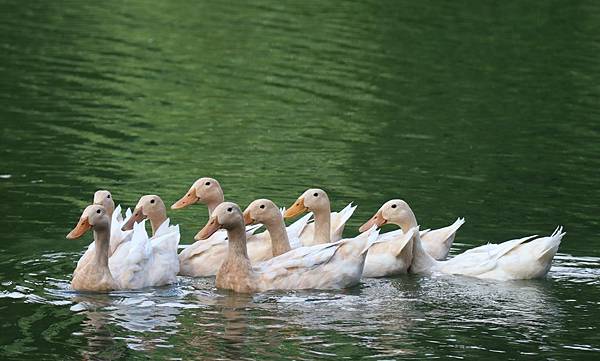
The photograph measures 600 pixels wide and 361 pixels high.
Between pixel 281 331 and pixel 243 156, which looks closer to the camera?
pixel 281 331

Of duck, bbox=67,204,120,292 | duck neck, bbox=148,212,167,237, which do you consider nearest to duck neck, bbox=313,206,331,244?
duck neck, bbox=148,212,167,237

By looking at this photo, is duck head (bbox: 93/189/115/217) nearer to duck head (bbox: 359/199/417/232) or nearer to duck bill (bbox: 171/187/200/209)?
duck bill (bbox: 171/187/200/209)

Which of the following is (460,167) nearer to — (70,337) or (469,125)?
(469,125)

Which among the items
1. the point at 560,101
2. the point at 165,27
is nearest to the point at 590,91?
the point at 560,101

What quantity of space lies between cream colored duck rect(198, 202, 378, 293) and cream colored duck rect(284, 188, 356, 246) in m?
1.00

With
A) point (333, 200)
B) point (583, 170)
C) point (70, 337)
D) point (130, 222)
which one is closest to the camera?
point (70, 337)

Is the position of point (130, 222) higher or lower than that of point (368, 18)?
lower

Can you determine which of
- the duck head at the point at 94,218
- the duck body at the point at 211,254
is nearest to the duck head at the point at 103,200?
the duck body at the point at 211,254

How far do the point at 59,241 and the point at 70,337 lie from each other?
3.90 meters

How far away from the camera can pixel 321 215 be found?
16.6 meters

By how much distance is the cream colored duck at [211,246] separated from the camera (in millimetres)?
16156

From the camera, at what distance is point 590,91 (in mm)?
28469

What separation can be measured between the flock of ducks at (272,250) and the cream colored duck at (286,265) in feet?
0.03

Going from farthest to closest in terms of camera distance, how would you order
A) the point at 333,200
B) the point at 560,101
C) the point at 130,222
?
the point at 560,101, the point at 333,200, the point at 130,222
